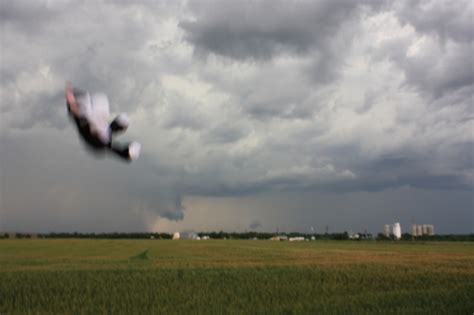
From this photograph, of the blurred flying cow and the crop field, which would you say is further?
the crop field

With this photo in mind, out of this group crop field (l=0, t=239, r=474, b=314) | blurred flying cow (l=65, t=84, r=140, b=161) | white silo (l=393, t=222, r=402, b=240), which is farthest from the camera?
white silo (l=393, t=222, r=402, b=240)

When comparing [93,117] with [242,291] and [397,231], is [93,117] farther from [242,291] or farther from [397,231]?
[397,231]

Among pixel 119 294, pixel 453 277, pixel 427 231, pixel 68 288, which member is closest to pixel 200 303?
pixel 119 294

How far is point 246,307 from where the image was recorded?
1602 cm

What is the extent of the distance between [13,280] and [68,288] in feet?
12.4

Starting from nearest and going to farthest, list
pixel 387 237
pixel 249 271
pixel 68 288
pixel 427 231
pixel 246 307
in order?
pixel 246 307 → pixel 68 288 → pixel 249 271 → pixel 387 237 → pixel 427 231

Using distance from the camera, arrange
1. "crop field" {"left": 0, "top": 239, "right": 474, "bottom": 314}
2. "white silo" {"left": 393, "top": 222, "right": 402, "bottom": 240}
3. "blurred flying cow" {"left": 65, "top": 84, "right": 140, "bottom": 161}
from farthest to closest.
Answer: "white silo" {"left": 393, "top": 222, "right": 402, "bottom": 240} → "crop field" {"left": 0, "top": 239, "right": 474, "bottom": 314} → "blurred flying cow" {"left": 65, "top": 84, "right": 140, "bottom": 161}

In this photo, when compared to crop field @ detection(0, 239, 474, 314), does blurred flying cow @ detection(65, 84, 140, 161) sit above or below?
above

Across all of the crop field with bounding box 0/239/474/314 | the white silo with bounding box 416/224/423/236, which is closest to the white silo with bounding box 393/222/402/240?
the white silo with bounding box 416/224/423/236

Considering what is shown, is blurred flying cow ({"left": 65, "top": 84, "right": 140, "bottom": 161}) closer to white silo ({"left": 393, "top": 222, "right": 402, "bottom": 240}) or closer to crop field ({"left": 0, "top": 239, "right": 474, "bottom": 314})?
crop field ({"left": 0, "top": 239, "right": 474, "bottom": 314})

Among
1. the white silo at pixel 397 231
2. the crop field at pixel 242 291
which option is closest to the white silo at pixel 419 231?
the white silo at pixel 397 231

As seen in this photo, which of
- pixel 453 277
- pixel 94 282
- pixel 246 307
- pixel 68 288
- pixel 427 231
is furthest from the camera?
pixel 427 231

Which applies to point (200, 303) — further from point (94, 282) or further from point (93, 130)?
point (93, 130)

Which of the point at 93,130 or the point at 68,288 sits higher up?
the point at 93,130
